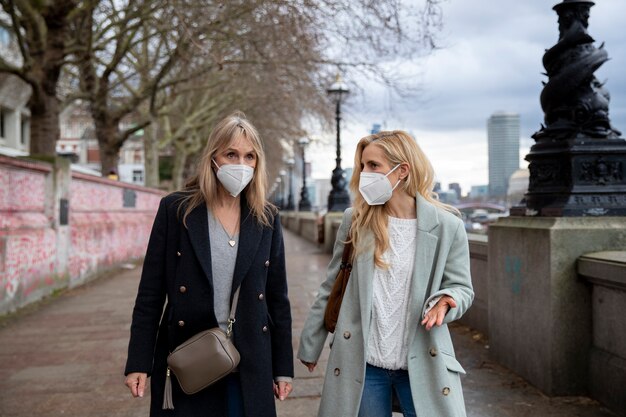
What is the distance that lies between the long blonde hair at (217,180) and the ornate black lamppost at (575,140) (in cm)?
292

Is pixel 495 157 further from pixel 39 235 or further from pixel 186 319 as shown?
pixel 186 319

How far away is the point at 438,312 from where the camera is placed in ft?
8.18

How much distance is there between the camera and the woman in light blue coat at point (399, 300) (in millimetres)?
2551

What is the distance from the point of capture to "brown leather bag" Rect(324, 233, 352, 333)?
2811 mm

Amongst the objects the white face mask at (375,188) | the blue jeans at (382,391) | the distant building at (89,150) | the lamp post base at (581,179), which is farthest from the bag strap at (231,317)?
the distant building at (89,150)

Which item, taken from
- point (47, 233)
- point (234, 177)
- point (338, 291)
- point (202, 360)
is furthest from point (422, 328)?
point (47, 233)

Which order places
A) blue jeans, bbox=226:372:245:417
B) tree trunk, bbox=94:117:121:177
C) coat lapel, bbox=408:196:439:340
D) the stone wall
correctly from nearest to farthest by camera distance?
coat lapel, bbox=408:196:439:340, blue jeans, bbox=226:372:245:417, the stone wall, tree trunk, bbox=94:117:121:177

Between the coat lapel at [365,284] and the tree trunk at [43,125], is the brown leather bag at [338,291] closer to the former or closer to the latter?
the coat lapel at [365,284]

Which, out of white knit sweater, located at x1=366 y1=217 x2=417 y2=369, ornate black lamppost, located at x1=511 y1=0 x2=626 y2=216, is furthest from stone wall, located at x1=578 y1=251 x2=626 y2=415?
white knit sweater, located at x1=366 y1=217 x2=417 y2=369

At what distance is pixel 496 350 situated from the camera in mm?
5777

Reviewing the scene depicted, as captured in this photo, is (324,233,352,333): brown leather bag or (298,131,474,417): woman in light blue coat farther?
(324,233,352,333): brown leather bag

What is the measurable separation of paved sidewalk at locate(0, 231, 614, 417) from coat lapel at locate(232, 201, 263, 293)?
7.19 feet

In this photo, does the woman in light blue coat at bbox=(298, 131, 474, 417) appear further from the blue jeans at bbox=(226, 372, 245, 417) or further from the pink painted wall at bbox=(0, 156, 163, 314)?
the pink painted wall at bbox=(0, 156, 163, 314)

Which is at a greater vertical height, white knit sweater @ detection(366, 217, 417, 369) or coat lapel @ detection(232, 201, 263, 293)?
coat lapel @ detection(232, 201, 263, 293)
